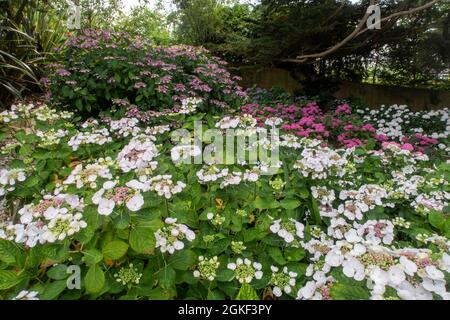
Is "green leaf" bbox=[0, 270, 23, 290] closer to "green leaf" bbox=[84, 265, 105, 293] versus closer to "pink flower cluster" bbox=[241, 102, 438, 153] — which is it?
"green leaf" bbox=[84, 265, 105, 293]

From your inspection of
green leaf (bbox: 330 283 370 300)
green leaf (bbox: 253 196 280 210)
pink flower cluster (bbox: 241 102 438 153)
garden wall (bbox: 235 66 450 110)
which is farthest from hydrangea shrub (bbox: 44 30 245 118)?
garden wall (bbox: 235 66 450 110)

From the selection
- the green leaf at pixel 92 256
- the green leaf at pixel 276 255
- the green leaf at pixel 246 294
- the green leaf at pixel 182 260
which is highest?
the green leaf at pixel 92 256

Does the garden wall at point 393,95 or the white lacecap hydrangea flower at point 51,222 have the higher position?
the garden wall at point 393,95

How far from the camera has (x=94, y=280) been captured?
2.67 feet

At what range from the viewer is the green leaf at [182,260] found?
36.2 inches

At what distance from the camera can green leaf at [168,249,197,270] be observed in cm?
92

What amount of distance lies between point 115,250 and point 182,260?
0.61ft

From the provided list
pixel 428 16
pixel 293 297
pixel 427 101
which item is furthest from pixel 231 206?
pixel 427 101

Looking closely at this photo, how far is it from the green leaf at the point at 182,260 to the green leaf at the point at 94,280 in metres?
0.19

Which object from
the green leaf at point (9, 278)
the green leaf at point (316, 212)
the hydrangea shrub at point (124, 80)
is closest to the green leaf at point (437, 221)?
the green leaf at point (316, 212)

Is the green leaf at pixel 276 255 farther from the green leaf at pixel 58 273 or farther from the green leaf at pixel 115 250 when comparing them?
the green leaf at pixel 58 273

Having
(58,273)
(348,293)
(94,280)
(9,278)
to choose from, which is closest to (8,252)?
(9,278)

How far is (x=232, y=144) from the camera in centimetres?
156

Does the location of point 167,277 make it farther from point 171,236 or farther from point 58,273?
point 58,273
